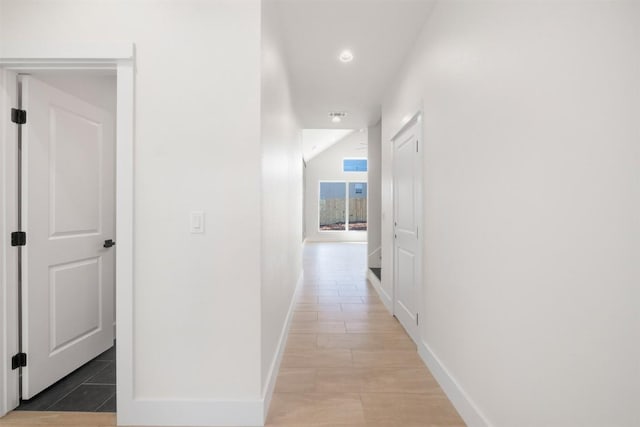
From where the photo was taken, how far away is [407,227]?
123 inches

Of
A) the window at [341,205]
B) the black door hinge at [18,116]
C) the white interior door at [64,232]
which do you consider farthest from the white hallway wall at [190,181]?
the window at [341,205]

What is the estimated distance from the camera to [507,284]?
4.71ft

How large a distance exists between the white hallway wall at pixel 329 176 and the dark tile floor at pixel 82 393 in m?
9.49

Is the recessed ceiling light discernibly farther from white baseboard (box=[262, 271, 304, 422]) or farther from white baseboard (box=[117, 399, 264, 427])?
white baseboard (box=[117, 399, 264, 427])

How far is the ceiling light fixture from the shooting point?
5.09 m

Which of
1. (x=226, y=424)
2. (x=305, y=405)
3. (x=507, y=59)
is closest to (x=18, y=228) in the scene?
(x=226, y=424)

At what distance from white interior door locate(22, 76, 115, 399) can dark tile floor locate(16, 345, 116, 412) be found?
0.06 m

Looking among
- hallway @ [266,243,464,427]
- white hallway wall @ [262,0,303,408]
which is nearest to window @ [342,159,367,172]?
hallway @ [266,243,464,427]

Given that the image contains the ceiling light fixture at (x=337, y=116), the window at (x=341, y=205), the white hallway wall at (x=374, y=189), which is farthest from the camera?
the window at (x=341, y=205)

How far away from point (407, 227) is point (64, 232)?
2.91 m

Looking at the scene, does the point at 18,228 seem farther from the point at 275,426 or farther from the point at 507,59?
the point at 507,59

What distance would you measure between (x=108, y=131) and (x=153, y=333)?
5.95 feet

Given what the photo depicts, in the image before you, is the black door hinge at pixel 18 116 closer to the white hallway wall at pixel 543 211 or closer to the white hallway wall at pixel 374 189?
the white hallway wall at pixel 543 211

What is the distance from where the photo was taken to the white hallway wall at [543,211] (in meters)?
0.92
